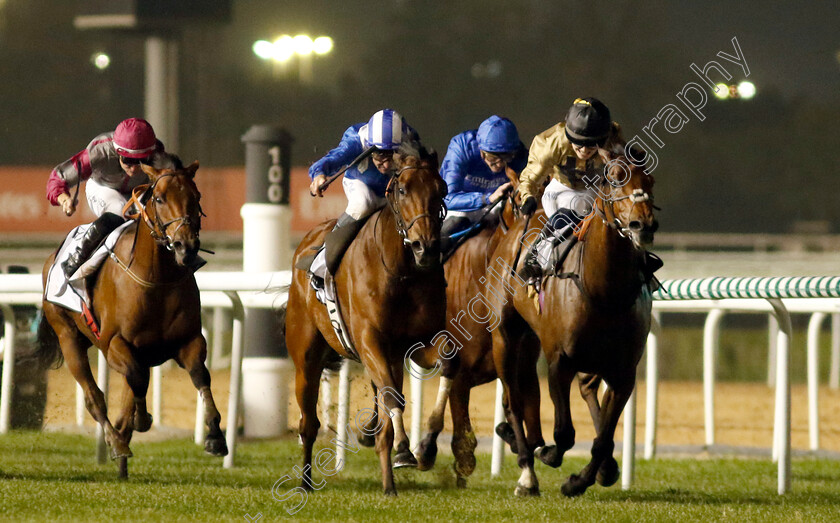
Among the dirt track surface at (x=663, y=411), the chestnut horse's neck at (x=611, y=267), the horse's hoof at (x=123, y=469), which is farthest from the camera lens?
the dirt track surface at (x=663, y=411)

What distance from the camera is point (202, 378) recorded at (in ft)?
20.1

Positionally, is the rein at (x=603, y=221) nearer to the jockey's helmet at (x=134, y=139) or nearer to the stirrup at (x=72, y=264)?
the jockey's helmet at (x=134, y=139)

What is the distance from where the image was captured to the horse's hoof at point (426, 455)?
6.03 metres

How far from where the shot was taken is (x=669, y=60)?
37594 millimetres

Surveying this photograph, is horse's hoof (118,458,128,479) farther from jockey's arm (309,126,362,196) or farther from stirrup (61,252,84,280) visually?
jockey's arm (309,126,362,196)

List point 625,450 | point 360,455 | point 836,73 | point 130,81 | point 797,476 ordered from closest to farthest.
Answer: point 625,450
point 797,476
point 360,455
point 130,81
point 836,73

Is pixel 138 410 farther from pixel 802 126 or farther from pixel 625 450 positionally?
pixel 802 126

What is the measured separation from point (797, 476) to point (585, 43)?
106ft

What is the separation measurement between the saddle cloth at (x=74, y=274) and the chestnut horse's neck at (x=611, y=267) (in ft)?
8.16

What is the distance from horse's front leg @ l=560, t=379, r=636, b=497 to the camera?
5.29 metres

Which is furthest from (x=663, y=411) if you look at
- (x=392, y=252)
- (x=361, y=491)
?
(x=392, y=252)

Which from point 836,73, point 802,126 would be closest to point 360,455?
point 802,126

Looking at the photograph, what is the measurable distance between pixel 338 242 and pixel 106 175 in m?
1.64

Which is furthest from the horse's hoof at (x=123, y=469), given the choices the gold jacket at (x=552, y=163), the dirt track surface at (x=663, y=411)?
the gold jacket at (x=552, y=163)
